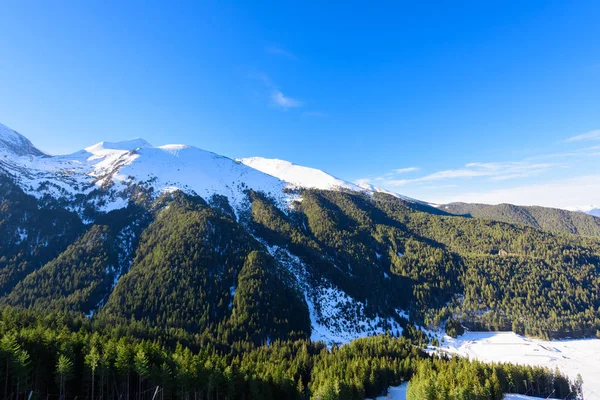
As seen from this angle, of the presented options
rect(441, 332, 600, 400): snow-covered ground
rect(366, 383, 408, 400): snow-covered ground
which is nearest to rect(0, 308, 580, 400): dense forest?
rect(366, 383, 408, 400): snow-covered ground

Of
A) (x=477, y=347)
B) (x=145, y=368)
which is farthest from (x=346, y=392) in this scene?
(x=477, y=347)

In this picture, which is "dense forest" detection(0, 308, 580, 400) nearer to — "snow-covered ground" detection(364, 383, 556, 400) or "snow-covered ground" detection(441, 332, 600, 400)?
"snow-covered ground" detection(364, 383, 556, 400)

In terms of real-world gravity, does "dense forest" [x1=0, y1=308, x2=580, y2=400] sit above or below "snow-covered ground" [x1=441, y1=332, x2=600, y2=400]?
above

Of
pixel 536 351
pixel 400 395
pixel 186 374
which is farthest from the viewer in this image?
pixel 536 351

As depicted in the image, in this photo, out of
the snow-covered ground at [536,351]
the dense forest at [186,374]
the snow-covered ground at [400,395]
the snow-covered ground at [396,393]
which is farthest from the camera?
the snow-covered ground at [536,351]

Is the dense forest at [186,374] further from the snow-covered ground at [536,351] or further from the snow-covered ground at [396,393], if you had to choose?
the snow-covered ground at [536,351]

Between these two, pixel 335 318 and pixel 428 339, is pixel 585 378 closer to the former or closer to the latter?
pixel 428 339

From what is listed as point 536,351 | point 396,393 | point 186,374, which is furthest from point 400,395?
point 536,351

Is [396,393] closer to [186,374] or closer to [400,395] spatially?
[400,395]

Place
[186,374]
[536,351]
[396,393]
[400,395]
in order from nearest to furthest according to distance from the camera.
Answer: [186,374]
[400,395]
[396,393]
[536,351]

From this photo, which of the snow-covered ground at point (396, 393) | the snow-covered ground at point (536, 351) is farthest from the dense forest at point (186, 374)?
the snow-covered ground at point (536, 351)
